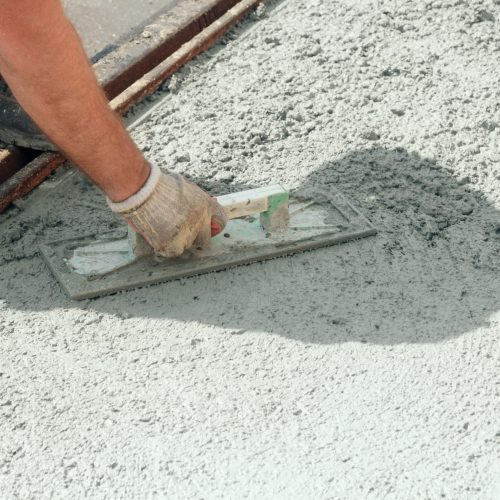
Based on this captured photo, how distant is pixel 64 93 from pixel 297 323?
36.8 inches

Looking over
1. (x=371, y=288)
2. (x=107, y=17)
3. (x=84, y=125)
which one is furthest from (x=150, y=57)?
(x=371, y=288)

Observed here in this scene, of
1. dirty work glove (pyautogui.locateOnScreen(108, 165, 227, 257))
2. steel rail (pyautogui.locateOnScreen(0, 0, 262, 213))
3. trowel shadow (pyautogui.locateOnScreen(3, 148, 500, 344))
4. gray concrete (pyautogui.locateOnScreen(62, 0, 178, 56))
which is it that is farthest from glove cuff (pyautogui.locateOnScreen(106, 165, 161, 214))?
gray concrete (pyautogui.locateOnScreen(62, 0, 178, 56))

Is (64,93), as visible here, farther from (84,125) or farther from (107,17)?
(107,17)

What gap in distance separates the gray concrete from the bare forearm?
190 cm

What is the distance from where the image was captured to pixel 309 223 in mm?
3115

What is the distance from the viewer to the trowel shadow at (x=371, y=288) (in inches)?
107

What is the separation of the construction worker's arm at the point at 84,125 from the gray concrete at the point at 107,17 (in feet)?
6.22

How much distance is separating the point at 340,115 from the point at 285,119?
22 cm

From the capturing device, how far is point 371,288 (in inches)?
112

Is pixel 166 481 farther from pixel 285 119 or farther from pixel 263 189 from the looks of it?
pixel 285 119

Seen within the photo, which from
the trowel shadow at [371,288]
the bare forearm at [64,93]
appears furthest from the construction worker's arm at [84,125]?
the trowel shadow at [371,288]

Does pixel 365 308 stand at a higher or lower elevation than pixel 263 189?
lower

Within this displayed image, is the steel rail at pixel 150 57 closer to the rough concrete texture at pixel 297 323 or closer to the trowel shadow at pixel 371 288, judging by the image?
the rough concrete texture at pixel 297 323

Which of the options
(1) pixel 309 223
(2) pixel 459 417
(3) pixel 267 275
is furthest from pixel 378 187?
(2) pixel 459 417
